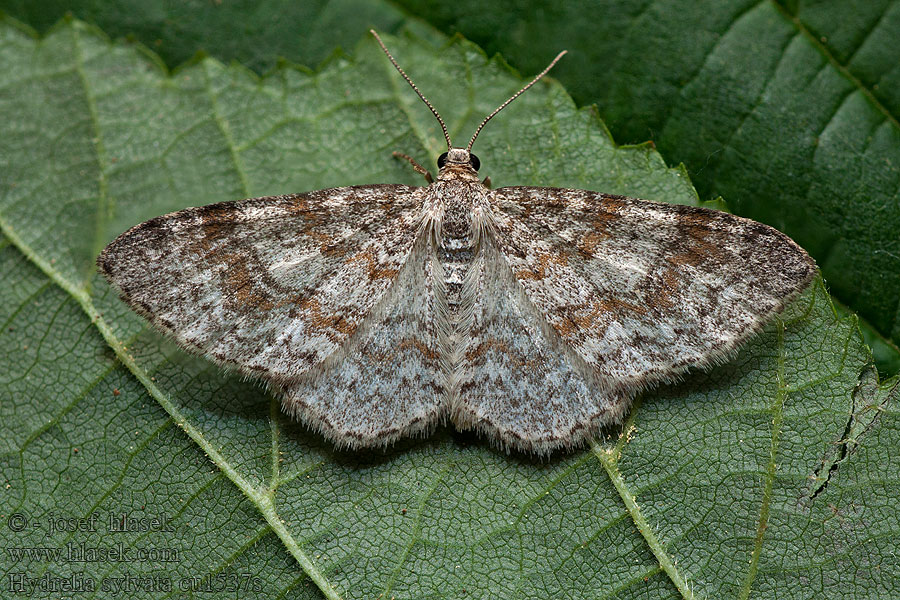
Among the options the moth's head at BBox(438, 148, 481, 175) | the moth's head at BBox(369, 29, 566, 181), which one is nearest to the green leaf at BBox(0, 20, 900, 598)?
the moth's head at BBox(369, 29, 566, 181)

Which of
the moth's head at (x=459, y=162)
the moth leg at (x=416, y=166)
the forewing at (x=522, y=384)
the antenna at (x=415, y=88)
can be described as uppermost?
the antenna at (x=415, y=88)

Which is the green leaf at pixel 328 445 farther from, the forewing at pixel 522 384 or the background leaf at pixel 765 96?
the background leaf at pixel 765 96

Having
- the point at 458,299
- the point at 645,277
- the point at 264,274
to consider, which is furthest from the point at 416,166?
the point at 645,277

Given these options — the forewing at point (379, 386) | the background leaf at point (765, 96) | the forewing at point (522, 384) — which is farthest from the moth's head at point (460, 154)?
the forewing at point (379, 386)

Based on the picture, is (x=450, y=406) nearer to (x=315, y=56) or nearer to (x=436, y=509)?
(x=436, y=509)

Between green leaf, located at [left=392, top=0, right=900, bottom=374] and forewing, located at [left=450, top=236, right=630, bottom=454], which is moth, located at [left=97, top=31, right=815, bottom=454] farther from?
green leaf, located at [left=392, top=0, right=900, bottom=374]

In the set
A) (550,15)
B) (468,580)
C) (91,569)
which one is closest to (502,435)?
(468,580)
